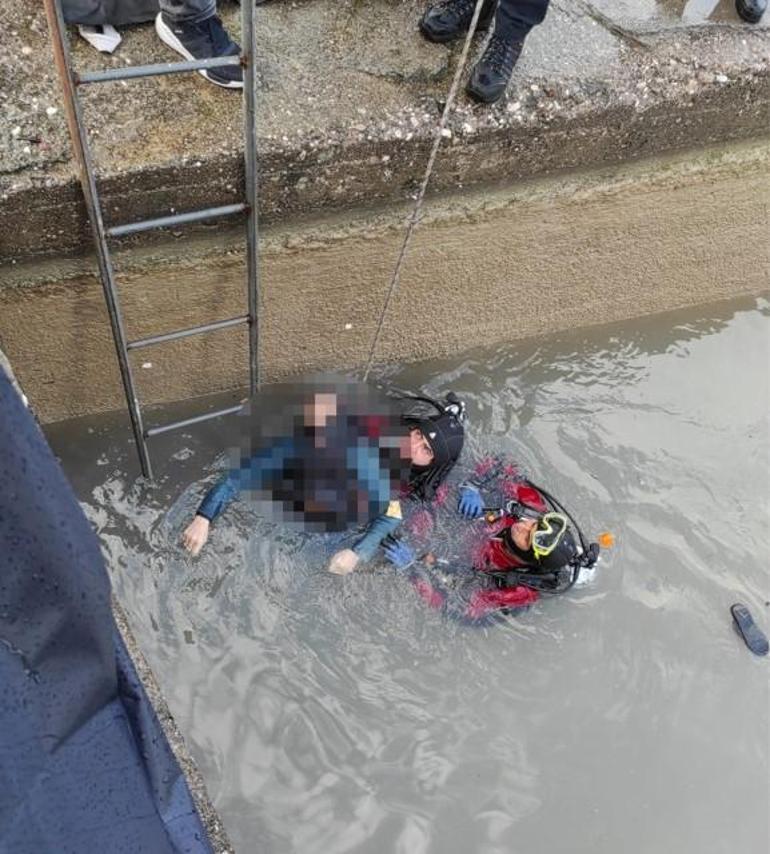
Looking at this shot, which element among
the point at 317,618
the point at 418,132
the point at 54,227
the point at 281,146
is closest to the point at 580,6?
the point at 418,132

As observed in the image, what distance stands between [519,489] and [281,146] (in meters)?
1.74

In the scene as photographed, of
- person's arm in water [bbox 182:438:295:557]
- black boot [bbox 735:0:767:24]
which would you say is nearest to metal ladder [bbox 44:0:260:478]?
person's arm in water [bbox 182:438:295:557]

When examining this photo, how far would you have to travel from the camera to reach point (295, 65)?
3359 mm

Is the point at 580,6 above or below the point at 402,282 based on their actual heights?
above

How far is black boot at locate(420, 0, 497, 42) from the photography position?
349cm

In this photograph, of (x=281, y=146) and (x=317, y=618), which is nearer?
(x=281, y=146)

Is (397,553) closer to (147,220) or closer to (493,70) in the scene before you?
(147,220)

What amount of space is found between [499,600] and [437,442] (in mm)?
701

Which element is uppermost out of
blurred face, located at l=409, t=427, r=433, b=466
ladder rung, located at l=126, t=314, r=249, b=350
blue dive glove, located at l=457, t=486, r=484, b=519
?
ladder rung, located at l=126, t=314, r=249, b=350

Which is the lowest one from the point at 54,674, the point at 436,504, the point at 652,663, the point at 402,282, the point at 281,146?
the point at 652,663

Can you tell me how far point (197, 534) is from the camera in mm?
3611

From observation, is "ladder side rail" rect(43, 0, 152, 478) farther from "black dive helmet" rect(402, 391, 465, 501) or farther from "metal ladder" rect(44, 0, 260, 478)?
"black dive helmet" rect(402, 391, 465, 501)

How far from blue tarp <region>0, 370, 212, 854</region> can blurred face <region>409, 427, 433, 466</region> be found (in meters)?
1.60

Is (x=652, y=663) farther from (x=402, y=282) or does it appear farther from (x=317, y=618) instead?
(x=402, y=282)
